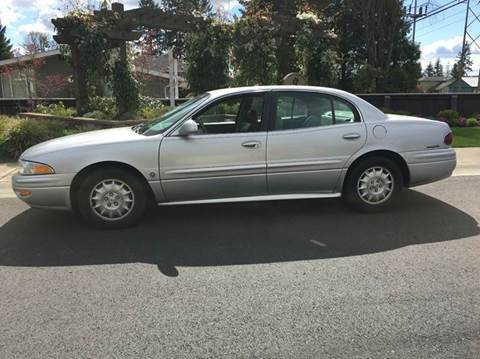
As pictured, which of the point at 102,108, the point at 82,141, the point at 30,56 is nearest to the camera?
the point at 82,141

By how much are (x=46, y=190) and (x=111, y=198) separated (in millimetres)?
674

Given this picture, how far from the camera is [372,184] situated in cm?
555

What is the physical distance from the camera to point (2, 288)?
3.77m

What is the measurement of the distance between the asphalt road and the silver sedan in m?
0.35

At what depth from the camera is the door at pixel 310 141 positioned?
5.28 m

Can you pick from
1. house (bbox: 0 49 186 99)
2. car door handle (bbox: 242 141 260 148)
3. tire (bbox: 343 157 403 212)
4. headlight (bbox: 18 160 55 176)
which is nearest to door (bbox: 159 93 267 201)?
car door handle (bbox: 242 141 260 148)

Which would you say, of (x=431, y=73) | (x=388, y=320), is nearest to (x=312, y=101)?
(x=388, y=320)

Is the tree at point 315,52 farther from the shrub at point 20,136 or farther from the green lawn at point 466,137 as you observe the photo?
the shrub at point 20,136

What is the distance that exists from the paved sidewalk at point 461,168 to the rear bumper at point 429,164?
2.41m

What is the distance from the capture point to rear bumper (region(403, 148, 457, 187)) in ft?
18.3

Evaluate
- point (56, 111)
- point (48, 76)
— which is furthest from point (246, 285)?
point (48, 76)

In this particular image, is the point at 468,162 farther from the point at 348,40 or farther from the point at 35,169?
the point at 348,40

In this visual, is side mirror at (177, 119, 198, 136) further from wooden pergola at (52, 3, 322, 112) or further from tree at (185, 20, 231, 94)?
tree at (185, 20, 231, 94)

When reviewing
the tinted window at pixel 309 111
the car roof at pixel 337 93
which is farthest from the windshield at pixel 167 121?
the tinted window at pixel 309 111
